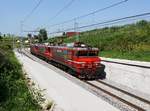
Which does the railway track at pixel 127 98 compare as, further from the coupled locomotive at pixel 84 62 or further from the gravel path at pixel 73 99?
the coupled locomotive at pixel 84 62

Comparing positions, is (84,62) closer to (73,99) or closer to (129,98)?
(129,98)

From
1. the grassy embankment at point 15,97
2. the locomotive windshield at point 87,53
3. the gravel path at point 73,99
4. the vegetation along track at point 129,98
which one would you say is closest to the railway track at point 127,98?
the vegetation along track at point 129,98

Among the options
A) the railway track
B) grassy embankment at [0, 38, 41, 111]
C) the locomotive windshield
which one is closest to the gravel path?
grassy embankment at [0, 38, 41, 111]

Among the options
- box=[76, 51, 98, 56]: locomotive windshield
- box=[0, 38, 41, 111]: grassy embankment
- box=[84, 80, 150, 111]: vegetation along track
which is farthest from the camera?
box=[76, 51, 98, 56]: locomotive windshield

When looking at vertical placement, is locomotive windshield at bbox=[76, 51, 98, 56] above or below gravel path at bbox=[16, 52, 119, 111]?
above

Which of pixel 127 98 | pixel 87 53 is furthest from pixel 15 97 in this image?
pixel 87 53

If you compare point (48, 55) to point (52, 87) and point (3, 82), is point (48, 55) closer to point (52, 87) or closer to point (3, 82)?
point (52, 87)

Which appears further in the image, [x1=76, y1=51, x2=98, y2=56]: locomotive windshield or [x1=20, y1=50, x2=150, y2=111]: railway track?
[x1=76, y1=51, x2=98, y2=56]: locomotive windshield

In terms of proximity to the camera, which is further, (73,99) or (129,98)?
(129,98)

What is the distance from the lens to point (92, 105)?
1532 centimetres

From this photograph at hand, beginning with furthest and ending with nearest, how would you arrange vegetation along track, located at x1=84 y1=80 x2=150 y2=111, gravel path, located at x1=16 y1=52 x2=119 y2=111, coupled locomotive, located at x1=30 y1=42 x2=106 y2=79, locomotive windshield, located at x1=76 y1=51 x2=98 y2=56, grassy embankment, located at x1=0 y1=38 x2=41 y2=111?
locomotive windshield, located at x1=76 y1=51 x2=98 y2=56 → coupled locomotive, located at x1=30 y1=42 x2=106 y2=79 → vegetation along track, located at x1=84 y1=80 x2=150 y2=111 → gravel path, located at x1=16 y1=52 x2=119 y2=111 → grassy embankment, located at x1=0 y1=38 x2=41 y2=111

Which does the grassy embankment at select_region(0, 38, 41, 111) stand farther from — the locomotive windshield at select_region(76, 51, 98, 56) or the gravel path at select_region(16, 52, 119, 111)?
the locomotive windshield at select_region(76, 51, 98, 56)

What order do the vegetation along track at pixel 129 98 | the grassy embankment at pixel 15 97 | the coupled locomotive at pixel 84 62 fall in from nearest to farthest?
the grassy embankment at pixel 15 97 < the vegetation along track at pixel 129 98 < the coupled locomotive at pixel 84 62

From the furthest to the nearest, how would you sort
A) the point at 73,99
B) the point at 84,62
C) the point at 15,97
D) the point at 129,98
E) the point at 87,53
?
1. the point at 87,53
2. the point at 84,62
3. the point at 129,98
4. the point at 73,99
5. the point at 15,97
